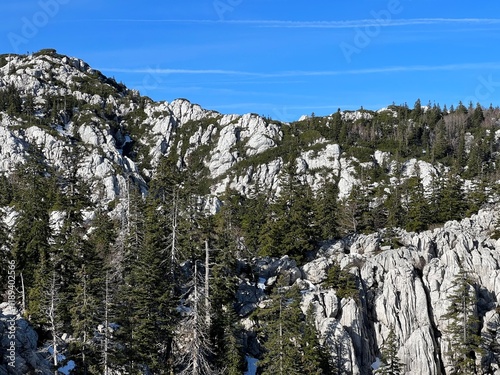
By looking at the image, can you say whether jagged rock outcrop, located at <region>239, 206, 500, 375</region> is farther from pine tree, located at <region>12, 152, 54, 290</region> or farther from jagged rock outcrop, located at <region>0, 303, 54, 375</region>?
pine tree, located at <region>12, 152, 54, 290</region>

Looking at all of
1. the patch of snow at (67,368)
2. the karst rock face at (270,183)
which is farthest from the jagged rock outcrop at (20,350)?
the patch of snow at (67,368)

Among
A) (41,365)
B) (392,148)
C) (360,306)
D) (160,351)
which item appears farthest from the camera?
(392,148)

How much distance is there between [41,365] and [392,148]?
5172 inches

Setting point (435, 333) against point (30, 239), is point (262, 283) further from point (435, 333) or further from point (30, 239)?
point (30, 239)

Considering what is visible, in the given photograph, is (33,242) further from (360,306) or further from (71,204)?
(360,306)

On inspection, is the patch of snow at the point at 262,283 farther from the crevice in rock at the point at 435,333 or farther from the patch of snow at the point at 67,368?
the patch of snow at the point at 67,368

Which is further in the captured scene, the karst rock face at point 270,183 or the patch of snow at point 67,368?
the karst rock face at point 270,183

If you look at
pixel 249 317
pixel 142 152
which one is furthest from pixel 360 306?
pixel 142 152

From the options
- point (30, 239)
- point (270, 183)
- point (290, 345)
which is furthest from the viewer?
point (270, 183)

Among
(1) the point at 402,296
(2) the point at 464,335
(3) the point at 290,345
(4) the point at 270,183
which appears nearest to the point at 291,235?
(1) the point at 402,296

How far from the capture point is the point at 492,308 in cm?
4822

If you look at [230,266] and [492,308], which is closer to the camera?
[230,266]

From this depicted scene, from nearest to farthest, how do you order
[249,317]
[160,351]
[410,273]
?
[160,351], [249,317], [410,273]

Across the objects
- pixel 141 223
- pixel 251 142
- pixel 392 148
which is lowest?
pixel 141 223
